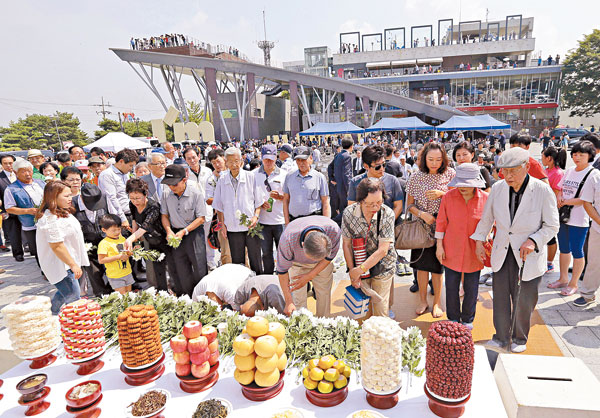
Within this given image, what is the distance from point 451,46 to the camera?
43.5 metres

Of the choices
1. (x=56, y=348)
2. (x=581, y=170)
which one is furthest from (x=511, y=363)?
(x=581, y=170)

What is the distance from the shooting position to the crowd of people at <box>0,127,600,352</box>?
286cm

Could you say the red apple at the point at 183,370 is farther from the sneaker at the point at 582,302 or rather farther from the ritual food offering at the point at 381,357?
the sneaker at the point at 582,302

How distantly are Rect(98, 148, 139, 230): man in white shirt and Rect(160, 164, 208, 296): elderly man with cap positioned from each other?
1.05 m

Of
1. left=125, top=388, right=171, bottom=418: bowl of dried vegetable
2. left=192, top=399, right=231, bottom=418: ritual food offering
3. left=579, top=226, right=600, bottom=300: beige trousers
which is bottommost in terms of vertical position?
left=579, top=226, right=600, bottom=300: beige trousers

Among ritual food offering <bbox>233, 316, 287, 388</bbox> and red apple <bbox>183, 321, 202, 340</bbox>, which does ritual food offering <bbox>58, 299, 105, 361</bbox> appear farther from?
ritual food offering <bbox>233, 316, 287, 388</bbox>

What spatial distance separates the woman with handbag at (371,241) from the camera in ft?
9.50

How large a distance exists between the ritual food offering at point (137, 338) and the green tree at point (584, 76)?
148 feet

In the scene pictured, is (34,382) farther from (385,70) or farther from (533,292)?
(385,70)

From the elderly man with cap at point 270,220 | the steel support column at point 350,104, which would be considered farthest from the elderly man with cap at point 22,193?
the steel support column at point 350,104

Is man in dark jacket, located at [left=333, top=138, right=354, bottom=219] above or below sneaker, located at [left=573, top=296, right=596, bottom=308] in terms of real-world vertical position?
above

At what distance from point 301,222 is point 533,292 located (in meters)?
2.09

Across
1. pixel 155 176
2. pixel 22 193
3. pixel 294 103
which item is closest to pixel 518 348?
pixel 155 176

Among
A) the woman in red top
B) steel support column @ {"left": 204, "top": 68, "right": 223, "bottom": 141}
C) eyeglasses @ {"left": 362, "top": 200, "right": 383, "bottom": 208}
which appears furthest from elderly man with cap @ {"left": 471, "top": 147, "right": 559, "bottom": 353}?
steel support column @ {"left": 204, "top": 68, "right": 223, "bottom": 141}
